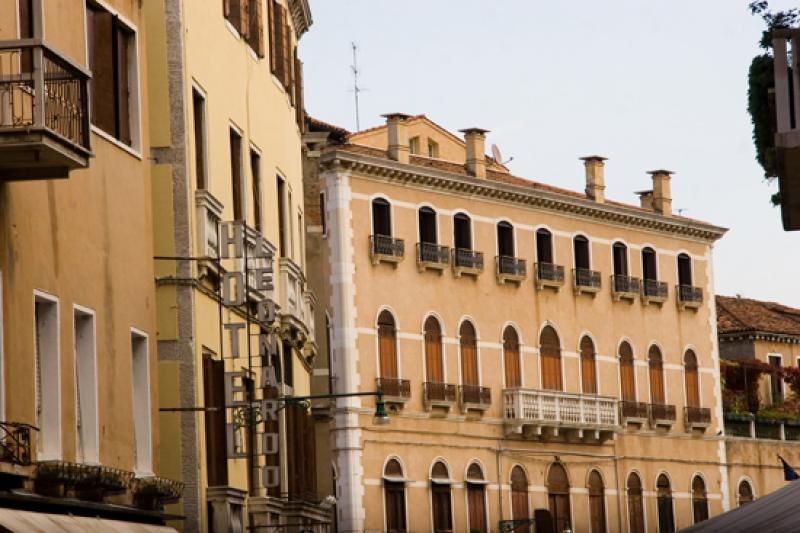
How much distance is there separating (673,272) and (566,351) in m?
6.25

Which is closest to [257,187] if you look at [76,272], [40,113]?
[76,272]

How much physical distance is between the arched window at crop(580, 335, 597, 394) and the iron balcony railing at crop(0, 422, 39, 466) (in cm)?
4431

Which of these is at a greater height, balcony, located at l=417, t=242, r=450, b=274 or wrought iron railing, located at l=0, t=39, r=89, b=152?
balcony, located at l=417, t=242, r=450, b=274

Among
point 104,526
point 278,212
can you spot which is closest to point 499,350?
point 278,212

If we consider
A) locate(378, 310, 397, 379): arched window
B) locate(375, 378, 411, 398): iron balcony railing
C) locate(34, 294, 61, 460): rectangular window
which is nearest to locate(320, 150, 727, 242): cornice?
locate(378, 310, 397, 379): arched window

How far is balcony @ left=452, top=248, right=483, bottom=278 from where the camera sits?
56281 millimetres

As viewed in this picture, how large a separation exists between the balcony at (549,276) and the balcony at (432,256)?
12.2 feet

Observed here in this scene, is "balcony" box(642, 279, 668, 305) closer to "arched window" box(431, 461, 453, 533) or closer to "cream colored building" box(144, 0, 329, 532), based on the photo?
"arched window" box(431, 461, 453, 533)

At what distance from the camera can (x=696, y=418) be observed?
212ft

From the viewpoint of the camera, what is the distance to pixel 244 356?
2619cm

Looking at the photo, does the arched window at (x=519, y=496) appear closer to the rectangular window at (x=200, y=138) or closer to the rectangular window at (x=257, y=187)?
the rectangular window at (x=257, y=187)

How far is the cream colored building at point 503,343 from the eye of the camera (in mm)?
53125

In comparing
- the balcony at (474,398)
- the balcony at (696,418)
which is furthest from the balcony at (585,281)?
the balcony at (696,418)

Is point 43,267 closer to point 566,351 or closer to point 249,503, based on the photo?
point 249,503
